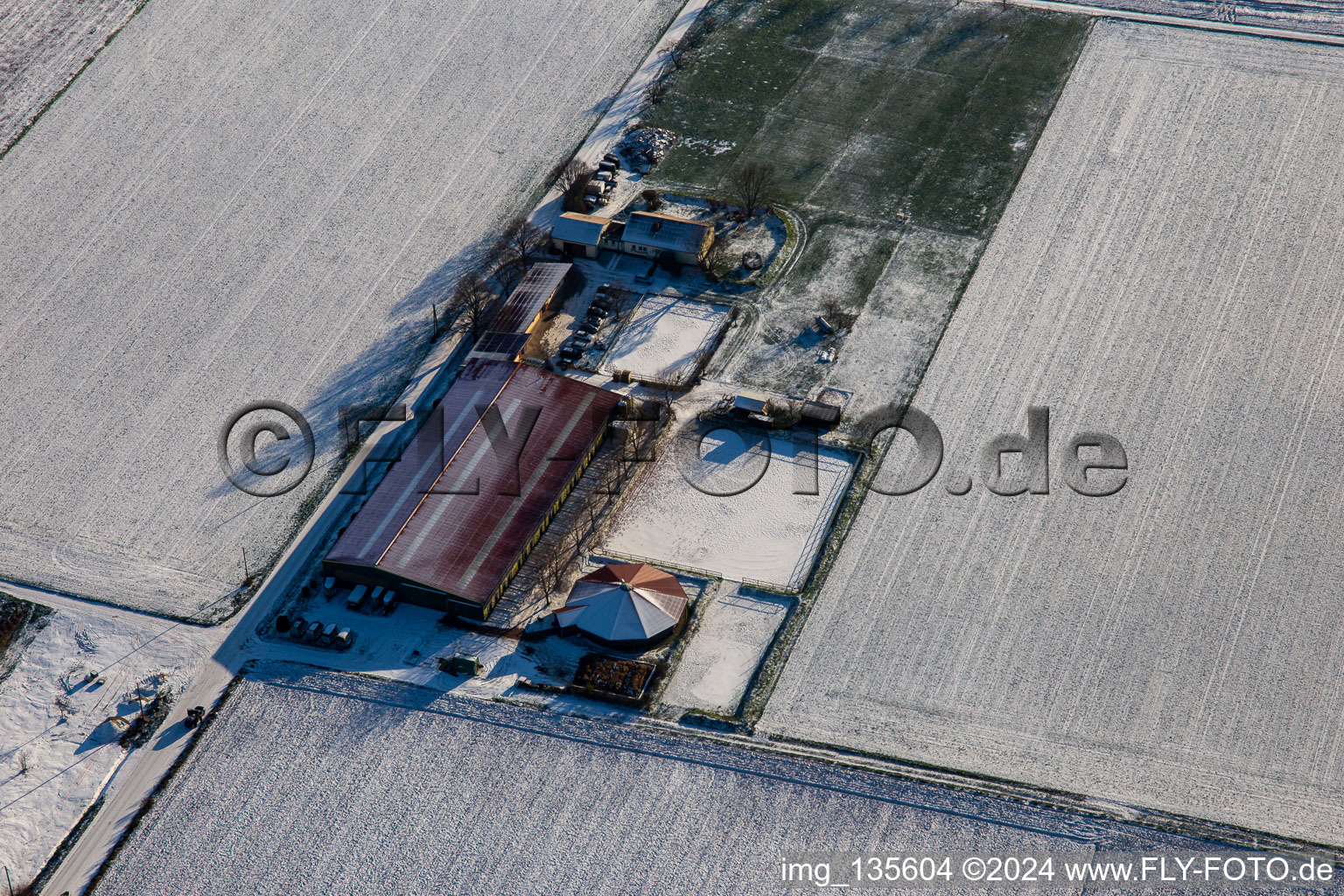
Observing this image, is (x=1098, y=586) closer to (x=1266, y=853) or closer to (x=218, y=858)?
(x=1266, y=853)

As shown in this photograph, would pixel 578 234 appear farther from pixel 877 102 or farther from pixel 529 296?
pixel 877 102

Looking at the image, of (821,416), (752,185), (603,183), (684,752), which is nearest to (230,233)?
(603,183)

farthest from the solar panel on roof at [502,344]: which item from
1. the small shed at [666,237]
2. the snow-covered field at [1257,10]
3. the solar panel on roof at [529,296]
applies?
the snow-covered field at [1257,10]

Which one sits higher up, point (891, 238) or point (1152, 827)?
point (891, 238)

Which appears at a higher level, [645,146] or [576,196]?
[645,146]

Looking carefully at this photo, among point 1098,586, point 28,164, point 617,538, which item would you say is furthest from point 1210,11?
point 28,164

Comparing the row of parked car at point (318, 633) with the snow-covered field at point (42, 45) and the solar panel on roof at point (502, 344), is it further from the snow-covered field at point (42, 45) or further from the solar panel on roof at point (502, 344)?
the snow-covered field at point (42, 45)

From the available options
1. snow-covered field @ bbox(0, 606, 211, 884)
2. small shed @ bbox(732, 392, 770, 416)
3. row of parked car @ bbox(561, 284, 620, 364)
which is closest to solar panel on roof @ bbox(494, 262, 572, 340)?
row of parked car @ bbox(561, 284, 620, 364)
